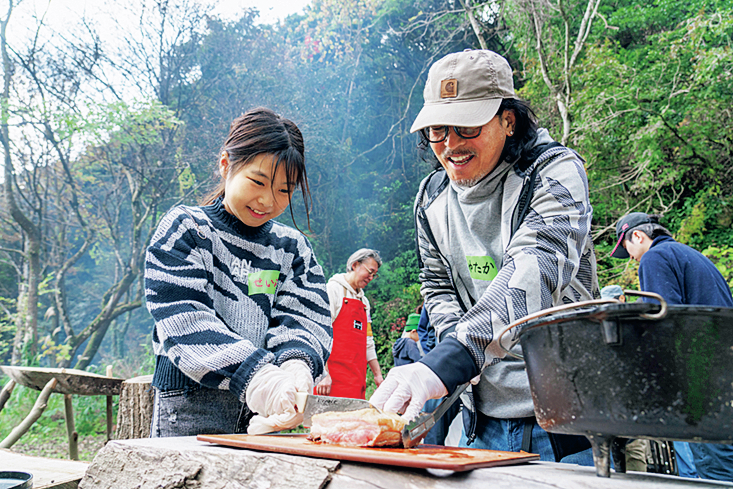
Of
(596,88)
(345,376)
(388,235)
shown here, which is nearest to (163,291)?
(345,376)

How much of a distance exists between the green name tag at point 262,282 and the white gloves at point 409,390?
67 cm

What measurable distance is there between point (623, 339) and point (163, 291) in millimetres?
1335

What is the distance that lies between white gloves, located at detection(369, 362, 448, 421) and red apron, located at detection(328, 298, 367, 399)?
352 centimetres

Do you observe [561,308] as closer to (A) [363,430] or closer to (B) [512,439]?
(A) [363,430]

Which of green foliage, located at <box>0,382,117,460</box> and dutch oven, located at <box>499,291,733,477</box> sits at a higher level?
dutch oven, located at <box>499,291,733,477</box>

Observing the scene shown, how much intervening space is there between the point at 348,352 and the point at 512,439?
11.0 feet

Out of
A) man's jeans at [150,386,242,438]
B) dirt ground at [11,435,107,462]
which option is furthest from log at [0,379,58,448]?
dirt ground at [11,435,107,462]

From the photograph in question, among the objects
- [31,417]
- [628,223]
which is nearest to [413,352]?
[628,223]

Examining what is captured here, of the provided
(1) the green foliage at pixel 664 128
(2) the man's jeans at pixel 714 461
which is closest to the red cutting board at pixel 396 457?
(2) the man's jeans at pixel 714 461

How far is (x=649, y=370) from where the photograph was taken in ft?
2.63

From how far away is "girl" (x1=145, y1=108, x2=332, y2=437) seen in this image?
4.93 feet

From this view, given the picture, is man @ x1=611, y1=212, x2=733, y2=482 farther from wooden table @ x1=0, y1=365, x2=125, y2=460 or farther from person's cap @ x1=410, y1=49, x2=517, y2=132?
wooden table @ x1=0, y1=365, x2=125, y2=460

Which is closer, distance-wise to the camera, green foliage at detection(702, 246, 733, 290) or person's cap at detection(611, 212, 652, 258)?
person's cap at detection(611, 212, 652, 258)

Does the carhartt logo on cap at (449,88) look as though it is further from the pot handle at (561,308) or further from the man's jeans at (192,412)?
the man's jeans at (192,412)
